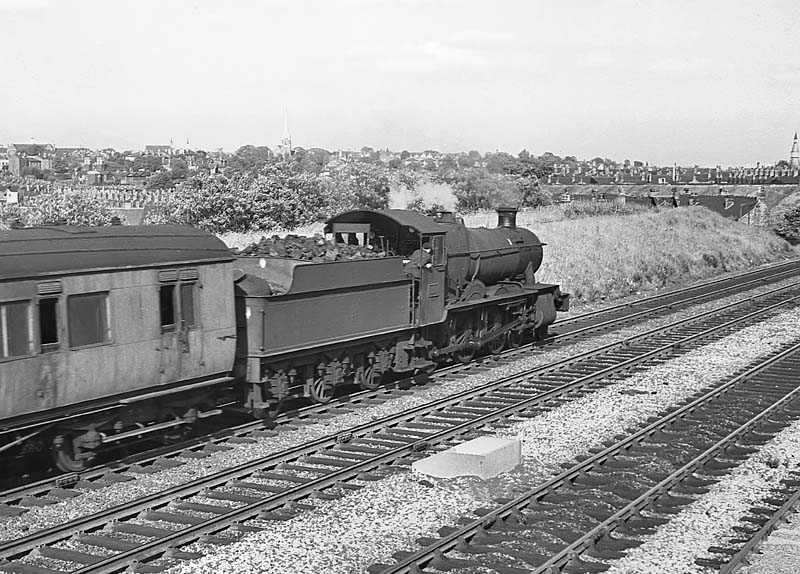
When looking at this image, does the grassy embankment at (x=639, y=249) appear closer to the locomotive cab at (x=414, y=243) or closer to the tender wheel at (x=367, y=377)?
the locomotive cab at (x=414, y=243)

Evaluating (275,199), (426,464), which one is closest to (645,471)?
(426,464)

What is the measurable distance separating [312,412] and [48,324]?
4833mm

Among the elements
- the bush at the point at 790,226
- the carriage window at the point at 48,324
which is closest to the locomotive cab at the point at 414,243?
the carriage window at the point at 48,324

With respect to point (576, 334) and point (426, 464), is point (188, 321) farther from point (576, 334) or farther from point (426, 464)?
point (576, 334)

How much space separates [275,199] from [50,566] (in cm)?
4408

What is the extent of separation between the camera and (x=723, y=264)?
1640 inches

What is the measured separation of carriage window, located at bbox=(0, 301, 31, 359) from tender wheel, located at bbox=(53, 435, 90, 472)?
1.47m

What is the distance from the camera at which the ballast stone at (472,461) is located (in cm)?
1044

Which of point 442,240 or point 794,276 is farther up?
point 442,240

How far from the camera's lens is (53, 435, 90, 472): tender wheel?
33.2 ft

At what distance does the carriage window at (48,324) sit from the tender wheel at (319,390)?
4943 mm

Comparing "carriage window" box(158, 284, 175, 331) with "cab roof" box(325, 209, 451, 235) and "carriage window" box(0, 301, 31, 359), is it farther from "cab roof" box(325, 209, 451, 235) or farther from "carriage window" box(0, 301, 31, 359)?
"cab roof" box(325, 209, 451, 235)

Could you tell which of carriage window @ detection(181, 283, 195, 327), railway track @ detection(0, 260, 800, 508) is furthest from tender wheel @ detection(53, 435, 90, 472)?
carriage window @ detection(181, 283, 195, 327)

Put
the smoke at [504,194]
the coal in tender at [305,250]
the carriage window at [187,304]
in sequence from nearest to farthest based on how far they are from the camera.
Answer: the carriage window at [187,304] → the coal in tender at [305,250] → the smoke at [504,194]
